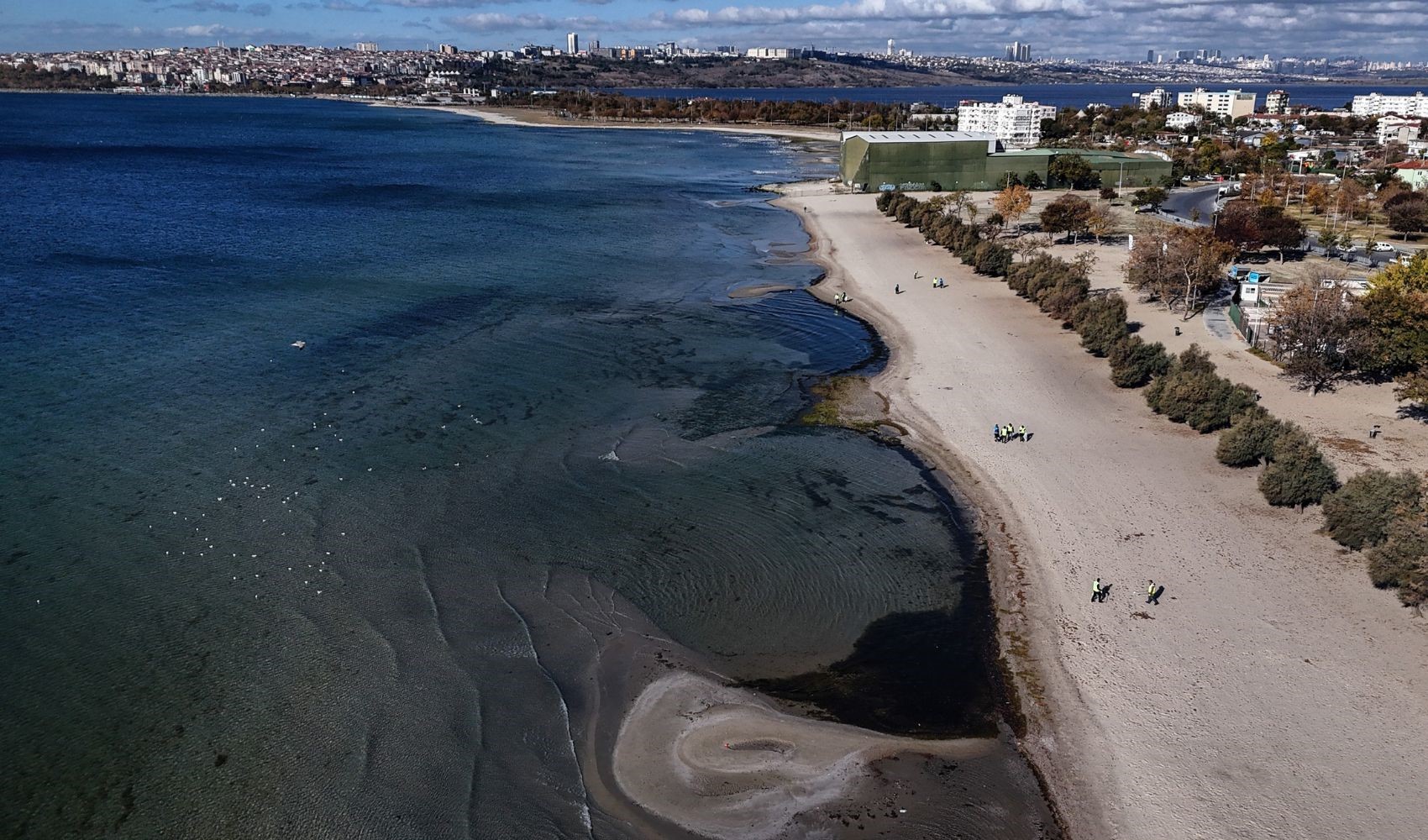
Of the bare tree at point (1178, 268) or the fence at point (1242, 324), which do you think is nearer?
the fence at point (1242, 324)

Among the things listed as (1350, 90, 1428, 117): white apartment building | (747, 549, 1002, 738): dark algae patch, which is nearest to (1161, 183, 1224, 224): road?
(747, 549, 1002, 738): dark algae patch

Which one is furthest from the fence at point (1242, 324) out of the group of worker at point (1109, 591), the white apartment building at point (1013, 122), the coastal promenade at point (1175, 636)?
the white apartment building at point (1013, 122)

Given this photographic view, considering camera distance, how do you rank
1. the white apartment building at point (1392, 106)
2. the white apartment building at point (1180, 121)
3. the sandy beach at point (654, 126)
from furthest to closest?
the sandy beach at point (654, 126) → the white apartment building at point (1392, 106) → the white apartment building at point (1180, 121)

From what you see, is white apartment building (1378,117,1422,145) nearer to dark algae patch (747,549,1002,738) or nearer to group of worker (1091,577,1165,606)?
group of worker (1091,577,1165,606)

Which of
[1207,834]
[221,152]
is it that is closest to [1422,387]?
[1207,834]

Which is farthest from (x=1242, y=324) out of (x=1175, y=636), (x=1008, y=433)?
(x=1175, y=636)

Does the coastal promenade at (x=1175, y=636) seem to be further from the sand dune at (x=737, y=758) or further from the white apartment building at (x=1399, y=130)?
the white apartment building at (x=1399, y=130)

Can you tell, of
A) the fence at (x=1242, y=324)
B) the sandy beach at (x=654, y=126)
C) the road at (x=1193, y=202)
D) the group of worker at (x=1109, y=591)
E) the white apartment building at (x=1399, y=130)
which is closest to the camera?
the group of worker at (x=1109, y=591)

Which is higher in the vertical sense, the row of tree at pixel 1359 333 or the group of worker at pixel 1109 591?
the row of tree at pixel 1359 333
